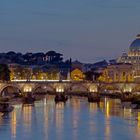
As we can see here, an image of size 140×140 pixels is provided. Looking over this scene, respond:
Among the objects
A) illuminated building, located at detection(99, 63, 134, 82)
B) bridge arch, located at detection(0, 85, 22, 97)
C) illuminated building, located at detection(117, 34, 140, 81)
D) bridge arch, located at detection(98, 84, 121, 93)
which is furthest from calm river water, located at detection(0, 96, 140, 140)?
illuminated building, located at detection(117, 34, 140, 81)

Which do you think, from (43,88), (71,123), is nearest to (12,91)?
(43,88)

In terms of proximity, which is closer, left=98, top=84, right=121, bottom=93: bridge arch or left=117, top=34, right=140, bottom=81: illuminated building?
left=98, top=84, right=121, bottom=93: bridge arch

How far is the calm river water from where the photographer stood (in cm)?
3344

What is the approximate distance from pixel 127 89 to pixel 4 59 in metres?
29.3

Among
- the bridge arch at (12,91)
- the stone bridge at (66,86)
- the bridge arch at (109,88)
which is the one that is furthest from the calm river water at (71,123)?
the bridge arch at (109,88)

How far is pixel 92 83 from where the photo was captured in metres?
59.6

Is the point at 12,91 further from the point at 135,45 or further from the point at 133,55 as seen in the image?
the point at 135,45

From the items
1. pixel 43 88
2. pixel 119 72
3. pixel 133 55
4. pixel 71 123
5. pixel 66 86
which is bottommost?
pixel 71 123

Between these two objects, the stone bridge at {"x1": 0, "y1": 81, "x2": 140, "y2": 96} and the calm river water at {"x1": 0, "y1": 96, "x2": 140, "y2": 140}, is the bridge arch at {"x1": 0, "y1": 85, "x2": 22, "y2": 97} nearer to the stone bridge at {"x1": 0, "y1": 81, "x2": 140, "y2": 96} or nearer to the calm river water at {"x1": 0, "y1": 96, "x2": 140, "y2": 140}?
the stone bridge at {"x1": 0, "y1": 81, "x2": 140, "y2": 96}

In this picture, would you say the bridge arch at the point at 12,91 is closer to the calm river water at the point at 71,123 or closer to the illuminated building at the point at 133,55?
the calm river water at the point at 71,123

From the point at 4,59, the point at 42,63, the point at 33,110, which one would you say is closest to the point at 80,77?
the point at 4,59

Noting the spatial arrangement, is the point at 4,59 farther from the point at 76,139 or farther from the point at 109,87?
the point at 76,139

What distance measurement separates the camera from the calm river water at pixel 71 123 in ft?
110

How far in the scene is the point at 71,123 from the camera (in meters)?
38.0
